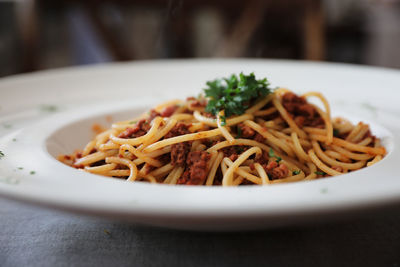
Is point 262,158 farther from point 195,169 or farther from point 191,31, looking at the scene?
point 191,31

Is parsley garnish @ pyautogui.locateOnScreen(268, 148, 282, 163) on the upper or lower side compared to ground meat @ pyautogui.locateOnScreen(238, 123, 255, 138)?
lower

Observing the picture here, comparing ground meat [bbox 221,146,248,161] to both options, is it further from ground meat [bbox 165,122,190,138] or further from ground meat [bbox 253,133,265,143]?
ground meat [bbox 165,122,190,138]

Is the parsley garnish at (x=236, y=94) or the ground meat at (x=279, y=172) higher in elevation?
the parsley garnish at (x=236, y=94)

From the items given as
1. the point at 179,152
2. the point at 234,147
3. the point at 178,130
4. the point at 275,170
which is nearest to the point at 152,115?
the point at 178,130

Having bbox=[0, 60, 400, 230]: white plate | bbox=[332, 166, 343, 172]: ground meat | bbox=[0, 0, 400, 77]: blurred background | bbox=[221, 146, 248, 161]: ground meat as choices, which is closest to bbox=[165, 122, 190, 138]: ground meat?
bbox=[221, 146, 248, 161]: ground meat

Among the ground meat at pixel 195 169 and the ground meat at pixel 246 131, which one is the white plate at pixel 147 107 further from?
the ground meat at pixel 246 131

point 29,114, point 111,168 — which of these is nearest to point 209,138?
point 111,168

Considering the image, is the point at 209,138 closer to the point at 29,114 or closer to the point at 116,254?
the point at 116,254

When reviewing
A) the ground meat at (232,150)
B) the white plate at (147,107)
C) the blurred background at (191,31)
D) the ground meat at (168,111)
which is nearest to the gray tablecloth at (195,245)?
the white plate at (147,107)

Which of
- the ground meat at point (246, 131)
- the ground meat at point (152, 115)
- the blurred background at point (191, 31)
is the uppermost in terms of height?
the ground meat at point (246, 131)
